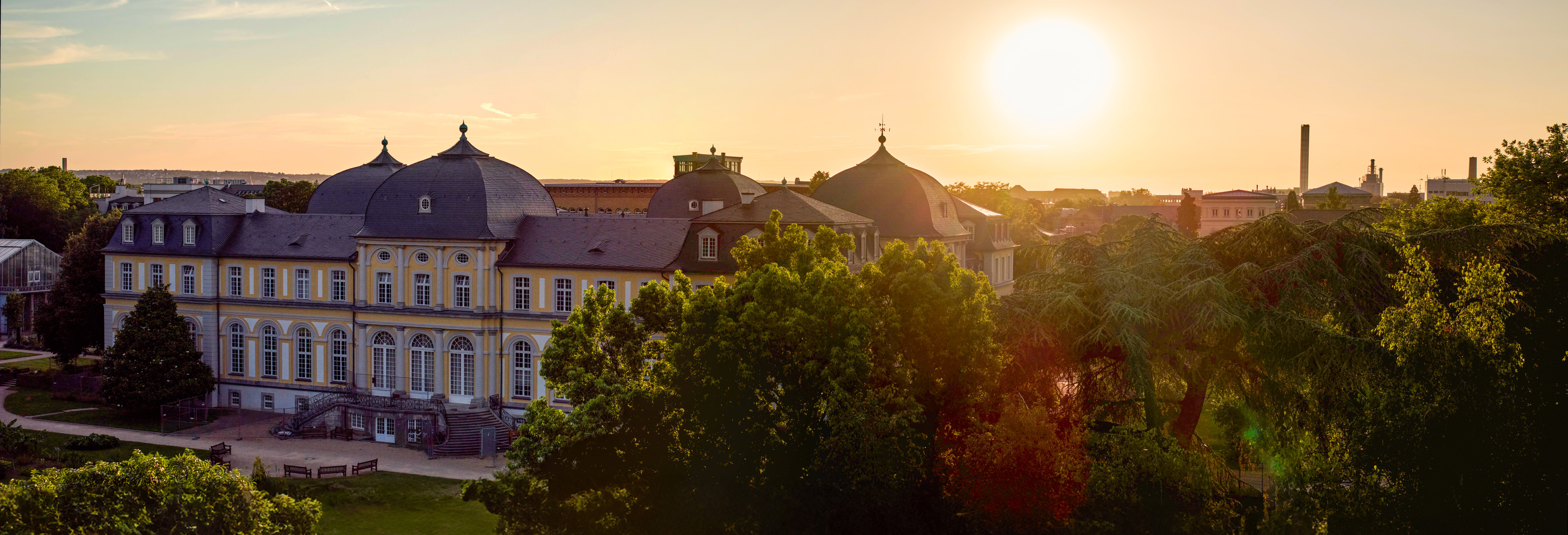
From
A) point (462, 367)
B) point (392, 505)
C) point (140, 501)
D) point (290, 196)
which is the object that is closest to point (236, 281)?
point (462, 367)

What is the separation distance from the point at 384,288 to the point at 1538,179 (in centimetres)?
4694

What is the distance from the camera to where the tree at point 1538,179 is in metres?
43.5

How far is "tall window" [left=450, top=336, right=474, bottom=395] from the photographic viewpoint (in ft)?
160

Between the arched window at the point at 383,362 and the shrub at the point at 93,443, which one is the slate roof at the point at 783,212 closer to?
the arched window at the point at 383,362

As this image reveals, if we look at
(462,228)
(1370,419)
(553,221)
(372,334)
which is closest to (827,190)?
(553,221)

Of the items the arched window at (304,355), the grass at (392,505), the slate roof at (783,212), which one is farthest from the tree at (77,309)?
the slate roof at (783,212)

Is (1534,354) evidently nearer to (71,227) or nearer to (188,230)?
(188,230)

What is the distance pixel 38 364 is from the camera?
213 ft

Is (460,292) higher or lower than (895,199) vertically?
lower

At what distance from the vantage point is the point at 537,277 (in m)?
48.5

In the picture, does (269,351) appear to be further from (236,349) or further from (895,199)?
(895,199)

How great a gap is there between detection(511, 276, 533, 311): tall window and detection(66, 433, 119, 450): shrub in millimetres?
16176

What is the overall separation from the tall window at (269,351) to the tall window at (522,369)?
1229 cm

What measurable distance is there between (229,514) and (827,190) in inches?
1532
